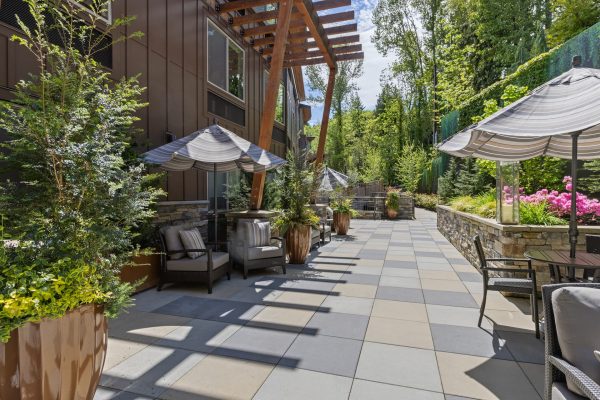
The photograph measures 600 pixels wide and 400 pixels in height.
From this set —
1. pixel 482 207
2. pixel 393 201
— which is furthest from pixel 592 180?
pixel 393 201

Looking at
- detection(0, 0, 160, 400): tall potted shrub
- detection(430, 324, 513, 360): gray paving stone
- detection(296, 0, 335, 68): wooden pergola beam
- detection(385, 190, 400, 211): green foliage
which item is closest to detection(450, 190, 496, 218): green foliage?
detection(430, 324, 513, 360): gray paving stone

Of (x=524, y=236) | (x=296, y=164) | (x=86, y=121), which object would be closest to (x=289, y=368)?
(x=86, y=121)

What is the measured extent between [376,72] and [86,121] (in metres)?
28.5

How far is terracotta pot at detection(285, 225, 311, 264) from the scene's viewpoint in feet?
21.3

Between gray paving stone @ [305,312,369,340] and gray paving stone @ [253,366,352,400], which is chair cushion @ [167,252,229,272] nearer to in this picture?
gray paving stone @ [305,312,369,340]

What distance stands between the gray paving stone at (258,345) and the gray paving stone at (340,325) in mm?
318

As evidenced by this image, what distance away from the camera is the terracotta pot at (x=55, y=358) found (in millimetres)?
1634

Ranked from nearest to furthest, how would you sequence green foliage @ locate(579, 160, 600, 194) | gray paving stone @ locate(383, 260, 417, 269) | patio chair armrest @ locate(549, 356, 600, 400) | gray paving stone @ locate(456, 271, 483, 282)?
patio chair armrest @ locate(549, 356, 600, 400) < gray paving stone @ locate(456, 271, 483, 282) < green foliage @ locate(579, 160, 600, 194) < gray paving stone @ locate(383, 260, 417, 269)

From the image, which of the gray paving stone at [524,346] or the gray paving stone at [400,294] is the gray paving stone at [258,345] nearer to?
the gray paving stone at [400,294]

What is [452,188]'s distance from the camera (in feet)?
43.5

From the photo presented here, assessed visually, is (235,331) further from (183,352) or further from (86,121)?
(86,121)

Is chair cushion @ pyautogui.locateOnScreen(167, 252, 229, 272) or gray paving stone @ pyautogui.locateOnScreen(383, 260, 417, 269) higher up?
chair cushion @ pyautogui.locateOnScreen(167, 252, 229, 272)

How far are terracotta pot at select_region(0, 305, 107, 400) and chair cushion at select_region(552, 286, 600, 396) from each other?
8.31 ft

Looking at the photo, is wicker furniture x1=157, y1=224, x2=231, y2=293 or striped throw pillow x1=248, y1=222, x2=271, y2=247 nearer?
wicker furniture x1=157, y1=224, x2=231, y2=293
